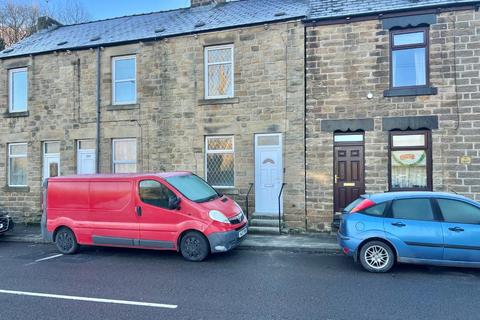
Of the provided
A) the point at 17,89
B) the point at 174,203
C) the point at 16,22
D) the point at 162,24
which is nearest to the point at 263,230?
the point at 174,203

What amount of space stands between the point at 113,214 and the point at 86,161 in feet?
19.6

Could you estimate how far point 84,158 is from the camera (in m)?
13.9

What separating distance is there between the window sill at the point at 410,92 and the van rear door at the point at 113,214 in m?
7.51

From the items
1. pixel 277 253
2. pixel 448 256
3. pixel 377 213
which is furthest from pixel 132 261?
pixel 448 256

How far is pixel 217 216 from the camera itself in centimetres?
799

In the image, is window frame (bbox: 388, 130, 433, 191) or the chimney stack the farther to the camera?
the chimney stack

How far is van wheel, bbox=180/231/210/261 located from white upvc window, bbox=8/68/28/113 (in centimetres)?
1082

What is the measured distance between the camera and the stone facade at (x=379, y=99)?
1011cm

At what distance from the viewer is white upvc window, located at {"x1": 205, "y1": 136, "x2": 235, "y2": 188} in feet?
40.3

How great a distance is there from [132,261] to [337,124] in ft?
22.3

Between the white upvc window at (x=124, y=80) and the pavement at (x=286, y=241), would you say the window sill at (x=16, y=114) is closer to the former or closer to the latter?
the white upvc window at (x=124, y=80)

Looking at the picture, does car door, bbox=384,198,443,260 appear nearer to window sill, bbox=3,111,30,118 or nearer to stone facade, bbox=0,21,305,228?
stone facade, bbox=0,21,305,228

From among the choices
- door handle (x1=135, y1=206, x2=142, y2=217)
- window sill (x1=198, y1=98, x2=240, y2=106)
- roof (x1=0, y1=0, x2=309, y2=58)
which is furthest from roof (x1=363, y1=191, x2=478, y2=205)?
roof (x1=0, y1=0, x2=309, y2=58)

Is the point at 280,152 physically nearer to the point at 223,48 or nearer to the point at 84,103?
the point at 223,48
